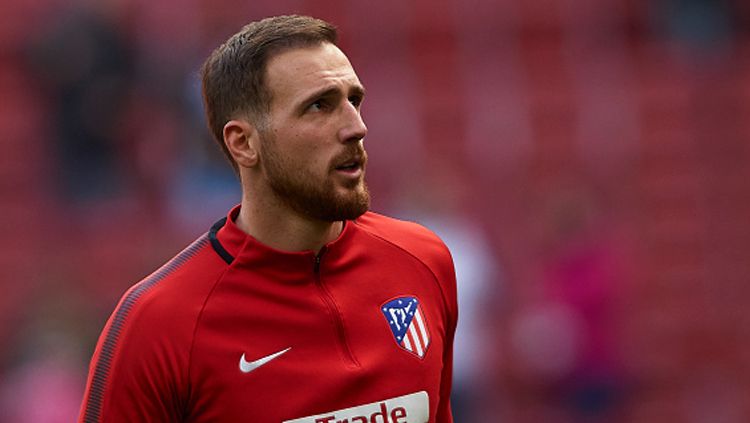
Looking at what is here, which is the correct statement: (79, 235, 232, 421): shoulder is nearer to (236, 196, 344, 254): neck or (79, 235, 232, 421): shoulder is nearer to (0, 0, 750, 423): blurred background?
(236, 196, 344, 254): neck

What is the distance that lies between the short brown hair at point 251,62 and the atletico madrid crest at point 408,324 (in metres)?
0.60

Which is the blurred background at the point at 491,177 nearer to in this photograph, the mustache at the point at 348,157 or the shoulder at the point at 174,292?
the shoulder at the point at 174,292

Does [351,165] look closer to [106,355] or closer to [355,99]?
[355,99]

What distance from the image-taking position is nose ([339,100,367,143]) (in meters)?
3.35

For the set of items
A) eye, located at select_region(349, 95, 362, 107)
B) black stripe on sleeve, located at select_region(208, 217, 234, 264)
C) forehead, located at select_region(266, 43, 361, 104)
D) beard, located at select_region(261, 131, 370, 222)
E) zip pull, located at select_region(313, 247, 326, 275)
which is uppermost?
forehead, located at select_region(266, 43, 361, 104)

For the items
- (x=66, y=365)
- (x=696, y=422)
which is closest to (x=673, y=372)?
(x=696, y=422)

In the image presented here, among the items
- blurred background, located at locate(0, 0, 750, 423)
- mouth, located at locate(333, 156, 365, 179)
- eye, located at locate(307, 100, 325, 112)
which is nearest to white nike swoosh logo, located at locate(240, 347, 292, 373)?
mouth, located at locate(333, 156, 365, 179)

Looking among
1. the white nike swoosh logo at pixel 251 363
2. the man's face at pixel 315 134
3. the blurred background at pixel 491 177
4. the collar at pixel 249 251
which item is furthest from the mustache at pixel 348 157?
the blurred background at pixel 491 177

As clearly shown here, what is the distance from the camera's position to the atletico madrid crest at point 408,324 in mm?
3488

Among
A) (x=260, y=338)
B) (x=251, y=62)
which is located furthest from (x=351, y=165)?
(x=260, y=338)

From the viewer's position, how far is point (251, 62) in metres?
3.37

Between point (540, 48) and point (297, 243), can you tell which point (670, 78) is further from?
point (297, 243)

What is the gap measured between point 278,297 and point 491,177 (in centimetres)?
757

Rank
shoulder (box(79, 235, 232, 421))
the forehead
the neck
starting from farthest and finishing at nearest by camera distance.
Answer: the neck, the forehead, shoulder (box(79, 235, 232, 421))
